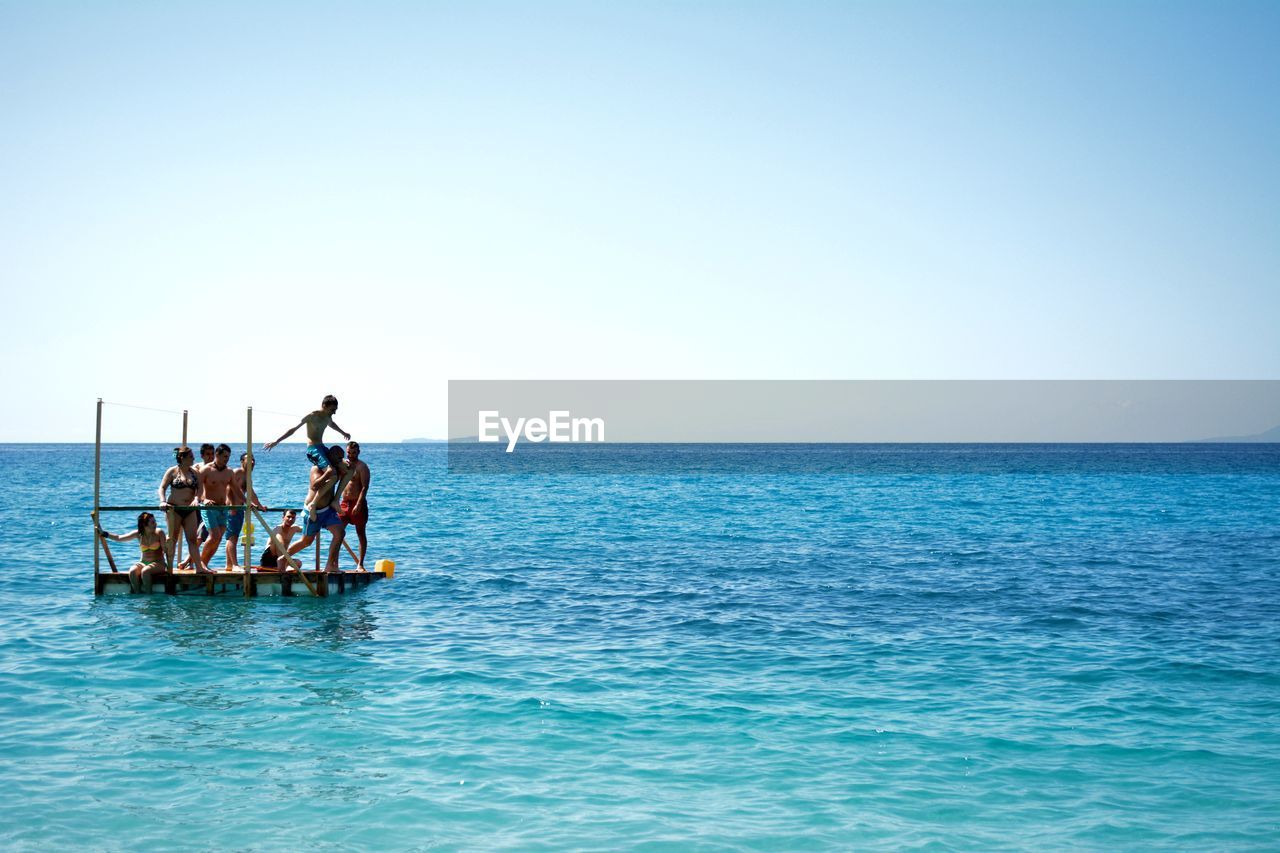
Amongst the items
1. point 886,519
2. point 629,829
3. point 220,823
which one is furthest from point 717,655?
point 886,519

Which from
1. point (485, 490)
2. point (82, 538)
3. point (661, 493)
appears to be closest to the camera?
point (82, 538)

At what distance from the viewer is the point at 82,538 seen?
29797 millimetres

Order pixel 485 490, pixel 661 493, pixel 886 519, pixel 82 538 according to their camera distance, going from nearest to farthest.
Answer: pixel 82 538 → pixel 886 519 → pixel 661 493 → pixel 485 490

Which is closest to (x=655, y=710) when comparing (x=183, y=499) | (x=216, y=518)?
(x=183, y=499)

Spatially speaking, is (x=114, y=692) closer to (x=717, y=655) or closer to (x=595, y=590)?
(x=717, y=655)

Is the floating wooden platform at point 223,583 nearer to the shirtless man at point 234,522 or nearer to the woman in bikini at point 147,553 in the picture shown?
the woman in bikini at point 147,553

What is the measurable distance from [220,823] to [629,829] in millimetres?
3356

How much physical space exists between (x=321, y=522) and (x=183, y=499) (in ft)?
8.25

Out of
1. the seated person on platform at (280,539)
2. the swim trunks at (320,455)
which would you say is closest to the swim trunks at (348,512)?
→ the swim trunks at (320,455)

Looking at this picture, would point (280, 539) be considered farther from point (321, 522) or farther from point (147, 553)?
point (147, 553)

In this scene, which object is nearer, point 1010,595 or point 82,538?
point 1010,595

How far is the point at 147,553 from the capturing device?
710 inches

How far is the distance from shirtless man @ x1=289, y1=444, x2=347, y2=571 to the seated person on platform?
50cm

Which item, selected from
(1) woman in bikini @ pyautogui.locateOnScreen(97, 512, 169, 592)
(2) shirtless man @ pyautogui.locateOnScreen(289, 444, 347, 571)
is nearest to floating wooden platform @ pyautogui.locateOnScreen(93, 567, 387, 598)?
(1) woman in bikini @ pyautogui.locateOnScreen(97, 512, 169, 592)
